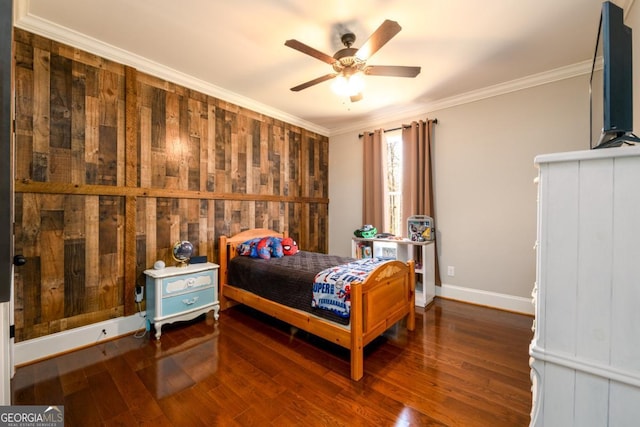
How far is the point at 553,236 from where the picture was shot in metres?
0.96

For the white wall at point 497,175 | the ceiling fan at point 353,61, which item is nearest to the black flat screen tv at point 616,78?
the ceiling fan at point 353,61

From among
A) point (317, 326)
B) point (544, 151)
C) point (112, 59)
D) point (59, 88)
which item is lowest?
point (317, 326)

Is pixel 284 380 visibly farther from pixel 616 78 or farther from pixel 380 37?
pixel 380 37

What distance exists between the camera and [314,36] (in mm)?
2307

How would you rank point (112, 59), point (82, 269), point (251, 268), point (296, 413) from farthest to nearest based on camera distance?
1. point (251, 268)
2. point (112, 59)
3. point (82, 269)
4. point (296, 413)

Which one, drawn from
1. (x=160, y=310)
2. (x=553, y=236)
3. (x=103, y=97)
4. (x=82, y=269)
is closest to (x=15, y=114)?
(x=103, y=97)

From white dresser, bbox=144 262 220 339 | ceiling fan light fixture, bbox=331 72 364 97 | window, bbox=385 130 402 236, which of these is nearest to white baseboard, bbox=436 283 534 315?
window, bbox=385 130 402 236

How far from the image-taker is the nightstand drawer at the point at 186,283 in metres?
2.58

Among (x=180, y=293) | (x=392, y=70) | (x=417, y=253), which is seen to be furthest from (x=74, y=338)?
(x=417, y=253)

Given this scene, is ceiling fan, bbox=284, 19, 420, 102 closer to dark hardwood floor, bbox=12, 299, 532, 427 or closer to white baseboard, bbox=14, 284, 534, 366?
dark hardwood floor, bbox=12, 299, 532, 427

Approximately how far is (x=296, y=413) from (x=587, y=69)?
13.8ft

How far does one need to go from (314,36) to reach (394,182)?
2.59 meters

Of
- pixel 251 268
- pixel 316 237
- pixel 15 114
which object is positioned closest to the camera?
pixel 15 114

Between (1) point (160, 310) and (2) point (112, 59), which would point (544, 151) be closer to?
(1) point (160, 310)
